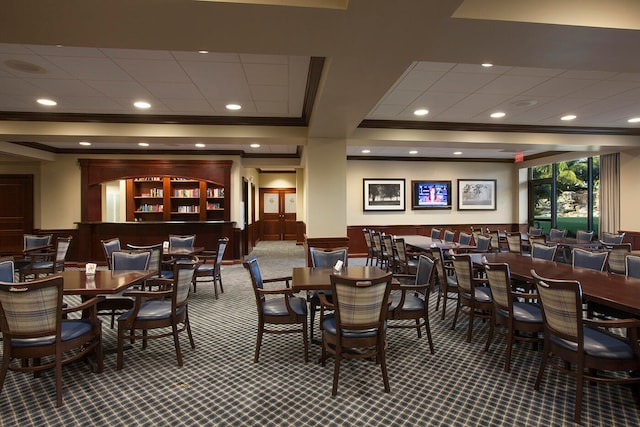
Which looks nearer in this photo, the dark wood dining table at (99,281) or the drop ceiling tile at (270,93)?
the dark wood dining table at (99,281)

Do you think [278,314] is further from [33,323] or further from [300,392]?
[33,323]

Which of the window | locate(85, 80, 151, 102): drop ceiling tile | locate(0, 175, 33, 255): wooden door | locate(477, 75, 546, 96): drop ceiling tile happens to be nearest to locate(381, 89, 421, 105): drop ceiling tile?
locate(477, 75, 546, 96): drop ceiling tile

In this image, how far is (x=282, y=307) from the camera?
3.22 meters

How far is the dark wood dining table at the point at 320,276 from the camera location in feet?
9.70

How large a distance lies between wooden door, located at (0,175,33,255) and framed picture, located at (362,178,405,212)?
356 inches

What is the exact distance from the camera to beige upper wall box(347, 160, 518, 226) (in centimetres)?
980

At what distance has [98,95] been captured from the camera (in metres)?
4.46

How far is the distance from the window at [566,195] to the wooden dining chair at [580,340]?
779 centimetres

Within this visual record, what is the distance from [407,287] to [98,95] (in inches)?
181

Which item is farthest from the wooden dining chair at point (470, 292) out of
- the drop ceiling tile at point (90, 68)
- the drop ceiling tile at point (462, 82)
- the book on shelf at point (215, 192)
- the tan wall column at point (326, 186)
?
the book on shelf at point (215, 192)

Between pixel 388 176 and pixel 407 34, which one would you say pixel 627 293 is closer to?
pixel 407 34

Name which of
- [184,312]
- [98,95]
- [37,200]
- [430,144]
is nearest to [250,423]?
[184,312]

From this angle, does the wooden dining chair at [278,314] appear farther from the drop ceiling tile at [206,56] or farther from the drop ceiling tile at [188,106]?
the drop ceiling tile at [188,106]

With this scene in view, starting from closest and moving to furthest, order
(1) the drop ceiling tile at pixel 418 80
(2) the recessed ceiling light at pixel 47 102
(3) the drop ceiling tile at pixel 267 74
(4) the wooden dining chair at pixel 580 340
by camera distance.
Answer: (4) the wooden dining chair at pixel 580 340
(3) the drop ceiling tile at pixel 267 74
(1) the drop ceiling tile at pixel 418 80
(2) the recessed ceiling light at pixel 47 102
